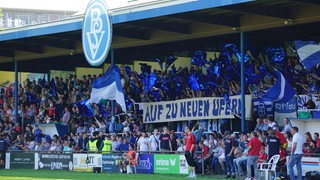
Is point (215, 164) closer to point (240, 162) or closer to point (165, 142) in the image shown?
point (240, 162)

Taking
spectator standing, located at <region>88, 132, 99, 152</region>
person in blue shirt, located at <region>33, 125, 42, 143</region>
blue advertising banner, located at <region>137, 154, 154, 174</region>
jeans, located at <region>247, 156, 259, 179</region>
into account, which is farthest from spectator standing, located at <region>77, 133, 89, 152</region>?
jeans, located at <region>247, 156, 259, 179</region>

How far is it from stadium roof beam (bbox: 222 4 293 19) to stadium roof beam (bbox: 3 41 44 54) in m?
13.7

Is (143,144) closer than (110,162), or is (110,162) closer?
(143,144)

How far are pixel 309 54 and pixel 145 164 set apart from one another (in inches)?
287

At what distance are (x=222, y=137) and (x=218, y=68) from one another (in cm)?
612

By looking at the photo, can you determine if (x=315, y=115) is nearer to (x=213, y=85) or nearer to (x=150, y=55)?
(x=213, y=85)

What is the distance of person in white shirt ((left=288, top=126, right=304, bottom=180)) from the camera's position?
21594 millimetres

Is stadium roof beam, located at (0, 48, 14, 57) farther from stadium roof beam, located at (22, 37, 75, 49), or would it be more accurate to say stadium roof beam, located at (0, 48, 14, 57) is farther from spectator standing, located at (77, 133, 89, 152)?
spectator standing, located at (77, 133, 89, 152)

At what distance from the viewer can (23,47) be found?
38000mm

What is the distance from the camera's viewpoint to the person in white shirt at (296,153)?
2159 centimetres

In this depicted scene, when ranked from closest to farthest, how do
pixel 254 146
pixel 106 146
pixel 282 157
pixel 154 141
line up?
1. pixel 254 146
2. pixel 282 157
3. pixel 154 141
4. pixel 106 146

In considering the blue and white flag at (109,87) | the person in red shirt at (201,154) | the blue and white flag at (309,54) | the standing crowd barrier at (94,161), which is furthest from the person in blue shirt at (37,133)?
the blue and white flag at (309,54)

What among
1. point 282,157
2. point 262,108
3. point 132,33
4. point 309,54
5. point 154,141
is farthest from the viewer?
point 132,33

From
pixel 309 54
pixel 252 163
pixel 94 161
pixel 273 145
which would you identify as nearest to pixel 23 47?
pixel 94 161
